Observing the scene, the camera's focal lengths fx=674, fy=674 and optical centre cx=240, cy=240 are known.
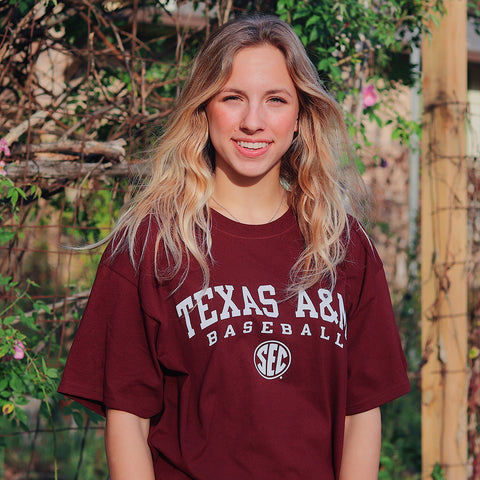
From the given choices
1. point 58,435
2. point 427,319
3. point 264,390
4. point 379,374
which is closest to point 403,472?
point 427,319

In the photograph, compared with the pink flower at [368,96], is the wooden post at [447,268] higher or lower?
lower

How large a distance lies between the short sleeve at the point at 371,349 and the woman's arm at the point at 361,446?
0.03 metres

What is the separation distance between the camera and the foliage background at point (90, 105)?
8.98 feet

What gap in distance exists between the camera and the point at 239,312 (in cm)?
167

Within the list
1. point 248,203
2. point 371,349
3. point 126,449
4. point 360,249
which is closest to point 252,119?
point 248,203

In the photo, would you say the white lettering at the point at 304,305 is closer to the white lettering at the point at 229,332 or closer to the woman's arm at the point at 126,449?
the white lettering at the point at 229,332

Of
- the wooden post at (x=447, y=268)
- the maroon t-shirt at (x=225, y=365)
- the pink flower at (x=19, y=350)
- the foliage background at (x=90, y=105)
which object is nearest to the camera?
the maroon t-shirt at (x=225, y=365)

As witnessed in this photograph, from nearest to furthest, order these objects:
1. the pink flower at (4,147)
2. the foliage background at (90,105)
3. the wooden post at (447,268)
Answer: the pink flower at (4,147), the foliage background at (90,105), the wooden post at (447,268)

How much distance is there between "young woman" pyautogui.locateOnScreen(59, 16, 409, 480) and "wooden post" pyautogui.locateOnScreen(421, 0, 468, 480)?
1320 mm

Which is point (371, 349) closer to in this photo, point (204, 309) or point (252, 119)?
point (204, 309)

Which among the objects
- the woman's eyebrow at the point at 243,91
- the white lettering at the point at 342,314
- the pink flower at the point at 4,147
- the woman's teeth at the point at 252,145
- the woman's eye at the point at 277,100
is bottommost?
the white lettering at the point at 342,314

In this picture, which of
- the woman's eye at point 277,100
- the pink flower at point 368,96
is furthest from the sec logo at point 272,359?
the pink flower at point 368,96

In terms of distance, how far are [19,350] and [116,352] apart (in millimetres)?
992

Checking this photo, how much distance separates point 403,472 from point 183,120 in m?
2.77
